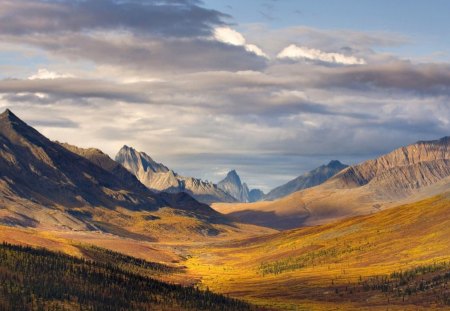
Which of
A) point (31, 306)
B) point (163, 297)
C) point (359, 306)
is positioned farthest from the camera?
point (359, 306)

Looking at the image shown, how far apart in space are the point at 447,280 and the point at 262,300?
44.2 m

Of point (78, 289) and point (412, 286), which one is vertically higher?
point (412, 286)

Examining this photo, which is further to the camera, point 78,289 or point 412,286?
point 412,286

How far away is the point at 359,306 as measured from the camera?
16225 cm

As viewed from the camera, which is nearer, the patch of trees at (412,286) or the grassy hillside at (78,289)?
the grassy hillside at (78,289)

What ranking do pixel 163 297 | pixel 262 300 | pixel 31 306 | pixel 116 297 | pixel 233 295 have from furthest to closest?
pixel 233 295, pixel 262 300, pixel 163 297, pixel 116 297, pixel 31 306

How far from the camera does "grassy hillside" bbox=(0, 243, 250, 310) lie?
116406mm

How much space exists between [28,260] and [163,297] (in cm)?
2755

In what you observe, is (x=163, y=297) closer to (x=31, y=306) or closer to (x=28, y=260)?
(x=28, y=260)

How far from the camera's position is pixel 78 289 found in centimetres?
12725

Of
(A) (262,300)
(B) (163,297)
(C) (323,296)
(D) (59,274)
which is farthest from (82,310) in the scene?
(C) (323,296)

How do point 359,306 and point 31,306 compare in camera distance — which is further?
point 359,306

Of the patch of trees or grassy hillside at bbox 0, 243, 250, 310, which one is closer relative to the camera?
grassy hillside at bbox 0, 243, 250, 310

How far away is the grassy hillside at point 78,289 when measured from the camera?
11641cm
